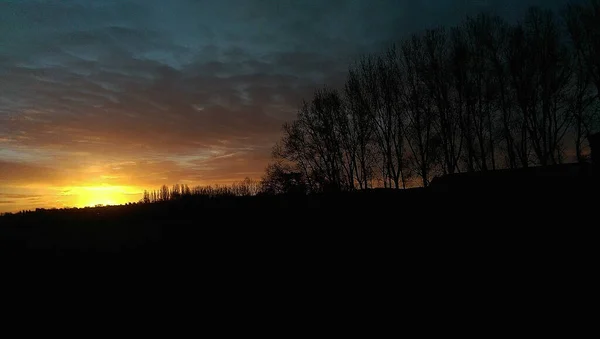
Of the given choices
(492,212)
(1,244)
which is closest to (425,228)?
(492,212)

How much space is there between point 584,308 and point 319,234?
25.5ft

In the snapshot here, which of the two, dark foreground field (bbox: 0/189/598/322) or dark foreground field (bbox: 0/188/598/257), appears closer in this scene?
dark foreground field (bbox: 0/189/598/322)

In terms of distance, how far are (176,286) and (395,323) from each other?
5.27 metres

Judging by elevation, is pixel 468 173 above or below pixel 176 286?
above

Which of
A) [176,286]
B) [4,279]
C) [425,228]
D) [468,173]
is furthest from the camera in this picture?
[468,173]

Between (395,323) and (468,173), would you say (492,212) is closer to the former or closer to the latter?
(395,323)

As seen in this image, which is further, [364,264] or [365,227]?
[365,227]

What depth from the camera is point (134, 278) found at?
30.1ft

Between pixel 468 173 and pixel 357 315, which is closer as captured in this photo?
pixel 357 315

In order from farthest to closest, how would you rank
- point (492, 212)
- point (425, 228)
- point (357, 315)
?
point (492, 212) → point (425, 228) → point (357, 315)

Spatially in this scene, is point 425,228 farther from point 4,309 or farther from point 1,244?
point 1,244

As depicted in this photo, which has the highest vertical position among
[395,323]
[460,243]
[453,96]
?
[453,96]

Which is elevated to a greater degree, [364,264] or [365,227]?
[365,227]

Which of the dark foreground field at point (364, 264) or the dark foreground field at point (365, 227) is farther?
the dark foreground field at point (365, 227)
